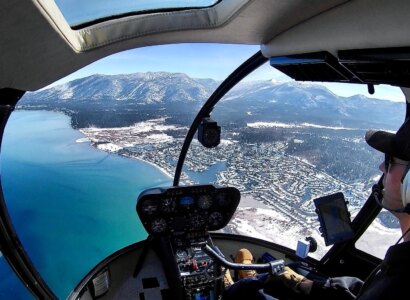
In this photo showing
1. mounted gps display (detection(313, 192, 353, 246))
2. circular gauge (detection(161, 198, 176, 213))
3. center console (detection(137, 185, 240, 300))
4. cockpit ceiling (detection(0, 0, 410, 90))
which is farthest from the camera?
circular gauge (detection(161, 198, 176, 213))

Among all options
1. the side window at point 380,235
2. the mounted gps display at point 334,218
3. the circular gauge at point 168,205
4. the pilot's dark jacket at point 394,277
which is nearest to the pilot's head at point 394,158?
the pilot's dark jacket at point 394,277

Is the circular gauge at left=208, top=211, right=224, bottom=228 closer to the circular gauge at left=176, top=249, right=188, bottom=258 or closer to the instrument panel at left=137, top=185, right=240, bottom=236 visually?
the instrument panel at left=137, top=185, right=240, bottom=236

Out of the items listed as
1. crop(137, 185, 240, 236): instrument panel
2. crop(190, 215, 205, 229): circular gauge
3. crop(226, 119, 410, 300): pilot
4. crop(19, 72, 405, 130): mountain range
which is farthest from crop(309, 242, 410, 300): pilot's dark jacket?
crop(190, 215, 205, 229): circular gauge

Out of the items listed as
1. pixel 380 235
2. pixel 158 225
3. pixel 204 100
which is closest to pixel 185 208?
pixel 158 225

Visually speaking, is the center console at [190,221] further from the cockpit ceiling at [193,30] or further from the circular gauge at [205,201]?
the cockpit ceiling at [193,30]

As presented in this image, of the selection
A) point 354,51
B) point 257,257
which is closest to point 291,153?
point 257,257

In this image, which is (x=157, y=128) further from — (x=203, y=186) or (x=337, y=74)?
(x=337, y=74)
